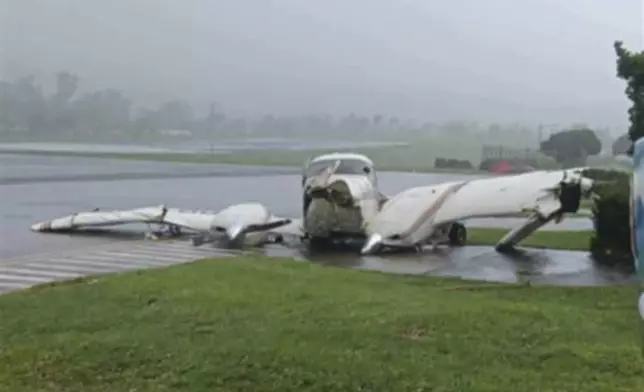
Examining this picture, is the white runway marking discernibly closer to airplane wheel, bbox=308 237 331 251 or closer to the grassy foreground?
airplane wheel, bbox=308 237 331 251

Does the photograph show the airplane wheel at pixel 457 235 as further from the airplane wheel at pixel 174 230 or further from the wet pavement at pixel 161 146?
the wet pavement at pixel 161 146

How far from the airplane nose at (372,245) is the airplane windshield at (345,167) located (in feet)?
7.75

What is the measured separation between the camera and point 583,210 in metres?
34.8

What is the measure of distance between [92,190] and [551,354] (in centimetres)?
3587

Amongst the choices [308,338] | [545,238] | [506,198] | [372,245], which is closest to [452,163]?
[545,238]

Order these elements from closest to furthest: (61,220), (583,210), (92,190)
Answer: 1. (61,220)
2. (583,210)
3. (92,190)

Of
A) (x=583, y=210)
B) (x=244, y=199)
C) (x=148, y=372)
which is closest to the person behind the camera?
(x=148, y=372)

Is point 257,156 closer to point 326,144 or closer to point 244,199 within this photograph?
point 326,144

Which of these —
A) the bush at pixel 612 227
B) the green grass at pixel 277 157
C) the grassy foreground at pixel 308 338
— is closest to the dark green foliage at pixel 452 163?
the green grass at pixel 277 157

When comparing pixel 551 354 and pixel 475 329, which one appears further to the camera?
pixel 475 329

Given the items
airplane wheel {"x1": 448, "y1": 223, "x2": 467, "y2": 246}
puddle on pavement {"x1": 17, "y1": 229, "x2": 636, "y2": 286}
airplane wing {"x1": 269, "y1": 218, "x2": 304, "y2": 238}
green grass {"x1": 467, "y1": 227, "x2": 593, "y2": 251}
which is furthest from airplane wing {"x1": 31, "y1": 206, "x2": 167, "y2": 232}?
green grass {"x1": 467, "y1": 227, "x2": 593, "y2": 251}

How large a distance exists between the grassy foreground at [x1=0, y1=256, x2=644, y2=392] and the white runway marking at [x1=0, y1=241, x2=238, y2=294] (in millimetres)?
2811

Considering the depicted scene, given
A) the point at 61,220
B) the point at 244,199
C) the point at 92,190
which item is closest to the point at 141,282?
the point at 61,220

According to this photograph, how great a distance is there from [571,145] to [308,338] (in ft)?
142
